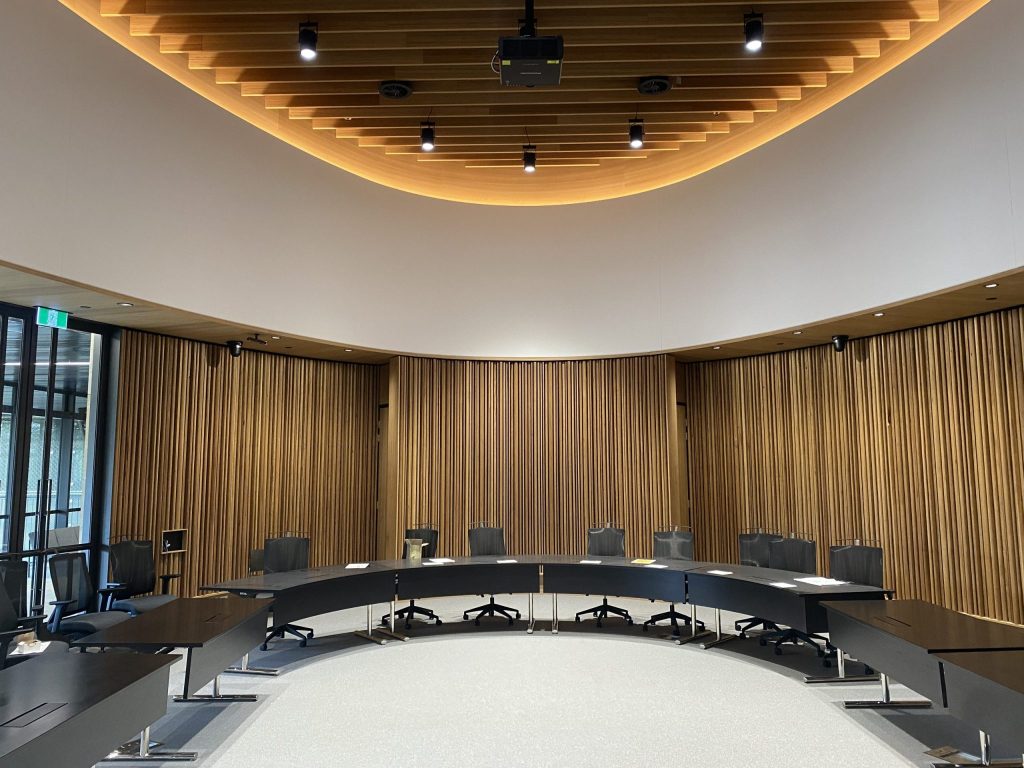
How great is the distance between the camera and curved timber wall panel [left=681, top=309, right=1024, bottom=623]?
6.86m

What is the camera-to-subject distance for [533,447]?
9.99 m

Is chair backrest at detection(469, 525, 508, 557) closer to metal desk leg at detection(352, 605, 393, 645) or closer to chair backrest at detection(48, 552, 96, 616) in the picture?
metal desk leg at detection(352, 605, 393, 645)

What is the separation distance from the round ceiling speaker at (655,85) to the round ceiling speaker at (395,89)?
2.18 meters

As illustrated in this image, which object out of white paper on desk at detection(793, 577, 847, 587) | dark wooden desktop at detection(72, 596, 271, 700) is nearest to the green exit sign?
dark wooden desktop at detection(72, 596, 271, 700)

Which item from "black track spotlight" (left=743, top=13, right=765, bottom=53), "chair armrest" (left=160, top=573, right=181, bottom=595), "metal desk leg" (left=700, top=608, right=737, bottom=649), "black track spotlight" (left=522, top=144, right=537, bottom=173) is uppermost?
"black track spotlight" (left=522, top=144, right=537, bottom=173)

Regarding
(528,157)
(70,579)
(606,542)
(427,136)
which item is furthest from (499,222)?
(70,579)

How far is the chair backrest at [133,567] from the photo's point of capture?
21.7 feet

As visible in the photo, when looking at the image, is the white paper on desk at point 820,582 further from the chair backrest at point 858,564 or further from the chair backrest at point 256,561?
the chair backrest at point 256,561

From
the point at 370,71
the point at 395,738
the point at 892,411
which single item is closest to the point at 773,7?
the point at 370,71

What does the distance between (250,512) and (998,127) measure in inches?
340

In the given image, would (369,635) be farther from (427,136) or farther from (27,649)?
(427,136)

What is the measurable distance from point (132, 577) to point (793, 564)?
6301 mm

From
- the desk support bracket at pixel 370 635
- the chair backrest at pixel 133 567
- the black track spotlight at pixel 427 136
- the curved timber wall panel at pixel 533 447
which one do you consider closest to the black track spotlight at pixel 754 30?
the black track spotlight at pixel 427 136

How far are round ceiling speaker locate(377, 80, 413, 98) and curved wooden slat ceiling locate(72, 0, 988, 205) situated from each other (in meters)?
0.11
